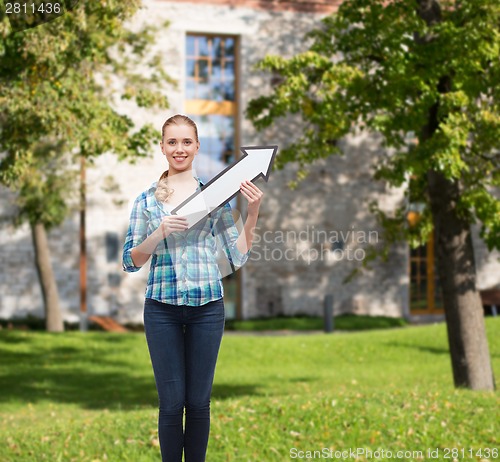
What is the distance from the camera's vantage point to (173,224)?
3.21 m

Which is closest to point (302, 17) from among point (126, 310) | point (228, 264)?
point (126, 310)

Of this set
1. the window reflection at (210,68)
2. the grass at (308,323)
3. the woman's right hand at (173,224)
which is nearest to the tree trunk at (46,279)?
the grass at (308,323)

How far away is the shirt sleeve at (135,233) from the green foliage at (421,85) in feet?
20.0

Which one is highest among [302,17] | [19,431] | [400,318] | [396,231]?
[302,17]

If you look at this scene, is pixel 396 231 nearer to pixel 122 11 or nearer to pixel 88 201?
pixel 122 11

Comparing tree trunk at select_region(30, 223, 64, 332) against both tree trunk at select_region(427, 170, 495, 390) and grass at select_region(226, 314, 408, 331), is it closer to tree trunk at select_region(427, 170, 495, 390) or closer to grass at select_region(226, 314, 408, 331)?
grass at select_region(226, 314, 408, 331)

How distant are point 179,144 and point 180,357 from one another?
0.94 m

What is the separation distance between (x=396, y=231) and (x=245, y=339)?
21.8 feet

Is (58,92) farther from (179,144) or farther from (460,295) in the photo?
(179,144)

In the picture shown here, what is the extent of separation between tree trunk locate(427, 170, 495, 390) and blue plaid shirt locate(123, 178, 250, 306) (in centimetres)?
744

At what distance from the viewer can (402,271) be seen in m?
25.4

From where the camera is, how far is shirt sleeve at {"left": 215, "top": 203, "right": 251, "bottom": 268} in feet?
11.4

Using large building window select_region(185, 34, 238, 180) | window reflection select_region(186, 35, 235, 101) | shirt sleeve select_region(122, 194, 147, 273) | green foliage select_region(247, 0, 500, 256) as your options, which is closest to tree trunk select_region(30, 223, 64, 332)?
large building window select_region(185, 34, 238, 180)

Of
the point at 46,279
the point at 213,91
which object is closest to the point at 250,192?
the point at 46,279
